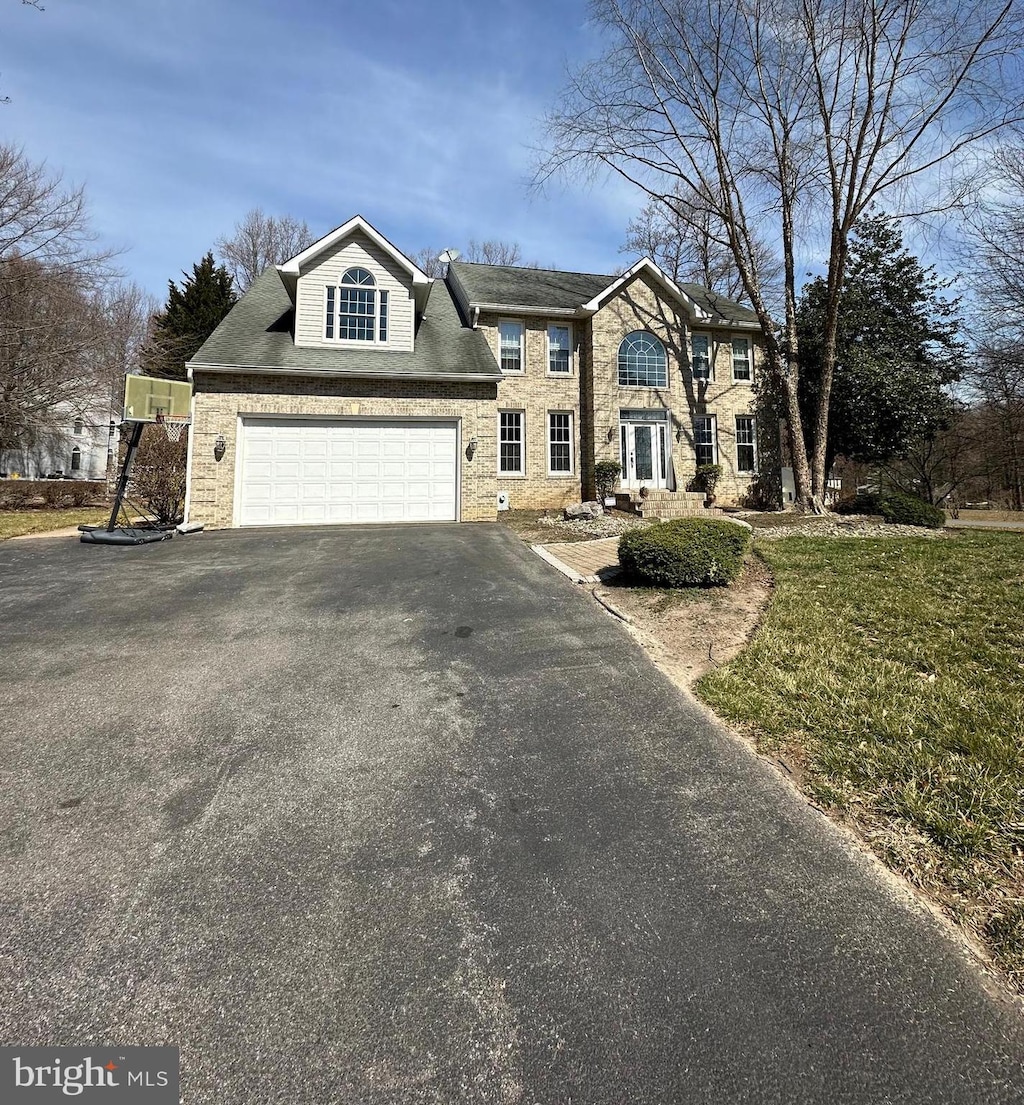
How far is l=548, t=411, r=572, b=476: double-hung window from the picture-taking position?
18344 millimetres

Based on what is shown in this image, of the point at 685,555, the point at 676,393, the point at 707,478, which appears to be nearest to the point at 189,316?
the point at 676,393

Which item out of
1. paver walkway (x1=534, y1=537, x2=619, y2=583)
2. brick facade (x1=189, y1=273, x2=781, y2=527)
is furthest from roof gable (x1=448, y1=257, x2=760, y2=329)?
paver walkway (x1=534, y1=537, x2=619, y2=583)

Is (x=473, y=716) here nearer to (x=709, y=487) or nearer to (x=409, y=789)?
(x=409, y=789)

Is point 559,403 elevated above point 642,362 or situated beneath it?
situated beneath

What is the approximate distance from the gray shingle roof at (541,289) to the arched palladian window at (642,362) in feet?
7.02

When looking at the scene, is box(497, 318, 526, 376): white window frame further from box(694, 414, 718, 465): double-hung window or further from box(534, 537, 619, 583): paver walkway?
box(534, 537, 619, 583): paver walkway

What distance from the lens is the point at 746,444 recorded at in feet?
65.6

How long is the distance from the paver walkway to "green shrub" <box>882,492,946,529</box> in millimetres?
7611

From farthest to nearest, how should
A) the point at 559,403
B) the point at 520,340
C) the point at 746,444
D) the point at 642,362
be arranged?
1. the point at 746,444
2. the point at 642,362
3. the point at 559,403
4. the point at 520,340

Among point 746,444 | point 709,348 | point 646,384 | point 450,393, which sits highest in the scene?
point 709,348

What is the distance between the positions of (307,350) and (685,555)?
11.4 meters

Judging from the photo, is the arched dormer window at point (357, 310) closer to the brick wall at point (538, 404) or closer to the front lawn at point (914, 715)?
the brick wall at point (538, 404)

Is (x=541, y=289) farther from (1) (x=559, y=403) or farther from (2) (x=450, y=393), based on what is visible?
(2) (x=450, y=393)

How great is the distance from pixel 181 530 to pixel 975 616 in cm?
1352
